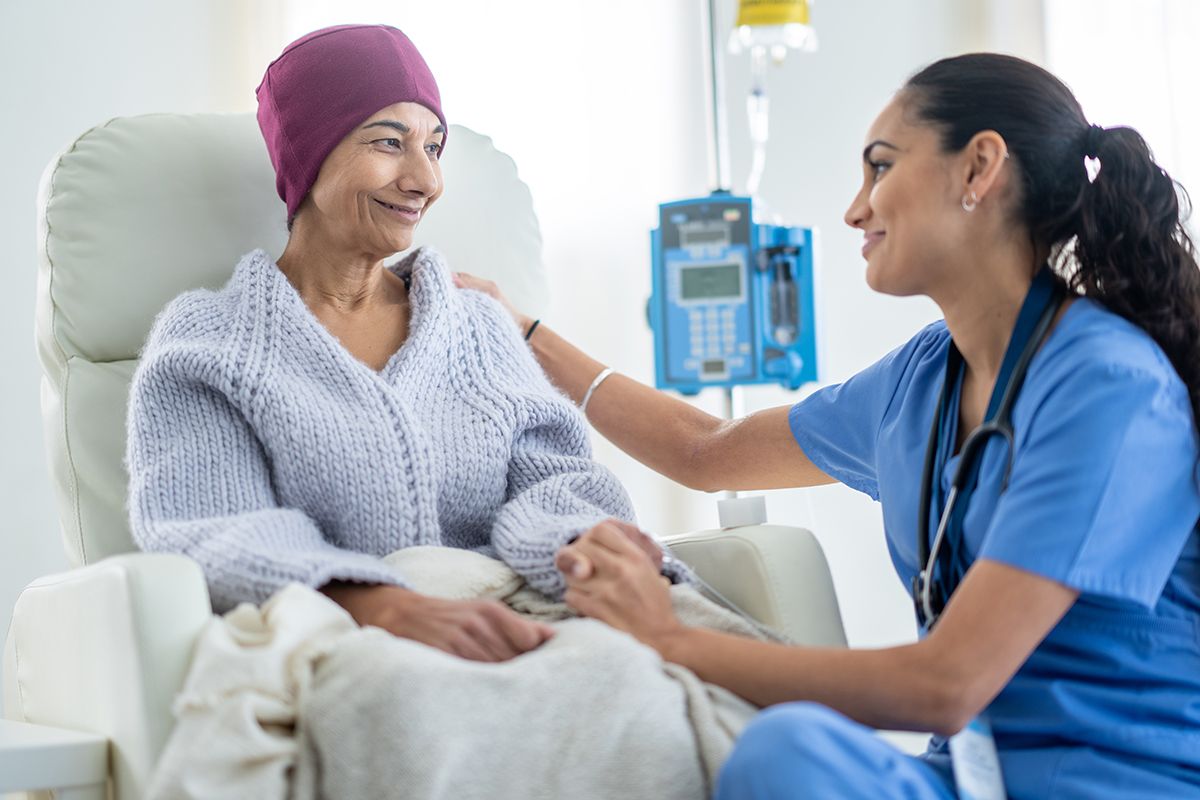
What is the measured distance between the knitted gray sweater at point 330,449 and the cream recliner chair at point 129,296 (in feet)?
0.37

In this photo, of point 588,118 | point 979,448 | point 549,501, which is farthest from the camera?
point 588,118

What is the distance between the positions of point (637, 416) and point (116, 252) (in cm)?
71

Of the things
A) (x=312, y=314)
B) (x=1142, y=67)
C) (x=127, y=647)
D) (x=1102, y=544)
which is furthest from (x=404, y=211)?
(x=1142, y=67)

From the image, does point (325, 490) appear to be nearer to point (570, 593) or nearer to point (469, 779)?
point (570, 593)

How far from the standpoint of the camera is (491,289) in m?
1.75

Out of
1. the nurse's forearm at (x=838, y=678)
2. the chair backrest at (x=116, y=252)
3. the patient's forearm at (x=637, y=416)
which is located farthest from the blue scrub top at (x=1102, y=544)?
the chair backrest at (x=116, y=252)

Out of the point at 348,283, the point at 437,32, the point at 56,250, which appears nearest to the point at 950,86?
the point at 348,283

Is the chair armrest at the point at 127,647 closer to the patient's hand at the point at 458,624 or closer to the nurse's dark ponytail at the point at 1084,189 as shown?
the patient's hand at the point at 458,624

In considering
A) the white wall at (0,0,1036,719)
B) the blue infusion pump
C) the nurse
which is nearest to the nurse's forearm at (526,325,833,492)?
the nurse

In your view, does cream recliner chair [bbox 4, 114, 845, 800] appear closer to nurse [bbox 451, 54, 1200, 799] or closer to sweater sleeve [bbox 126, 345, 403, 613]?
sweater sleeve [bbox 126, 345, 403, 613]

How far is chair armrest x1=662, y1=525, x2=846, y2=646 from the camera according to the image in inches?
52.8

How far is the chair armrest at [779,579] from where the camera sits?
1.34 meters

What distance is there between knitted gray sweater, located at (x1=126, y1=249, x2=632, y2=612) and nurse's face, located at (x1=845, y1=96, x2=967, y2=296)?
1.41ft

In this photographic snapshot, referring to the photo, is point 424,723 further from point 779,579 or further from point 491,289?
point 491,289
